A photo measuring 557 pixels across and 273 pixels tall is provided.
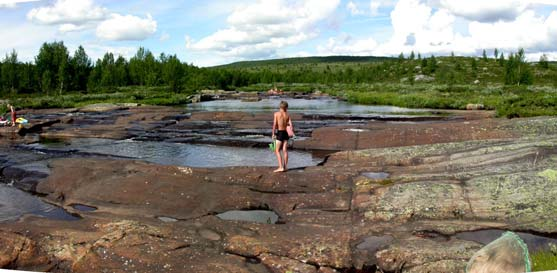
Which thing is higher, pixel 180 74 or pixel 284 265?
pixel 180 74

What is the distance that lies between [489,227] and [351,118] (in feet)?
117

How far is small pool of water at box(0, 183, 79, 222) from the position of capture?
14079 mm

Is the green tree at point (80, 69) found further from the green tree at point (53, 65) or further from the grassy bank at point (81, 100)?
the grassy bank at point (81, 100)

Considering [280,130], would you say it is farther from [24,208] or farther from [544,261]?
[544,261]

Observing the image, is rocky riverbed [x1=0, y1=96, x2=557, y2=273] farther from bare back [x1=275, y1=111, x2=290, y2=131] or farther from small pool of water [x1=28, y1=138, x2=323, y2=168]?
small pool of water [x1=28, y1=138, x2=323, y2=168]

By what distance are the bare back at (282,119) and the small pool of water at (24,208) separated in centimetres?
698

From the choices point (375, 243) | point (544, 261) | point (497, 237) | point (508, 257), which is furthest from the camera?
point (497, 237)

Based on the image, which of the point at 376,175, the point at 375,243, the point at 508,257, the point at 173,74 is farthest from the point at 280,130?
the point at 173,74

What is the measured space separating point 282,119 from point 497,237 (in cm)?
818

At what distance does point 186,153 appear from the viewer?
27.4 meters

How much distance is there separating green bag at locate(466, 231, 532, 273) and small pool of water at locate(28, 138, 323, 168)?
1464cm

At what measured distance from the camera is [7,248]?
9.86m

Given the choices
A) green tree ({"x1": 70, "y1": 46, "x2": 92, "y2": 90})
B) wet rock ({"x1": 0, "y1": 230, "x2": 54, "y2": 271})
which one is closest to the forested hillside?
green tree ({"x1": 70, "y1": 46, "x2": 92, "y2": 90})

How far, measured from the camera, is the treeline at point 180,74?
103 m
